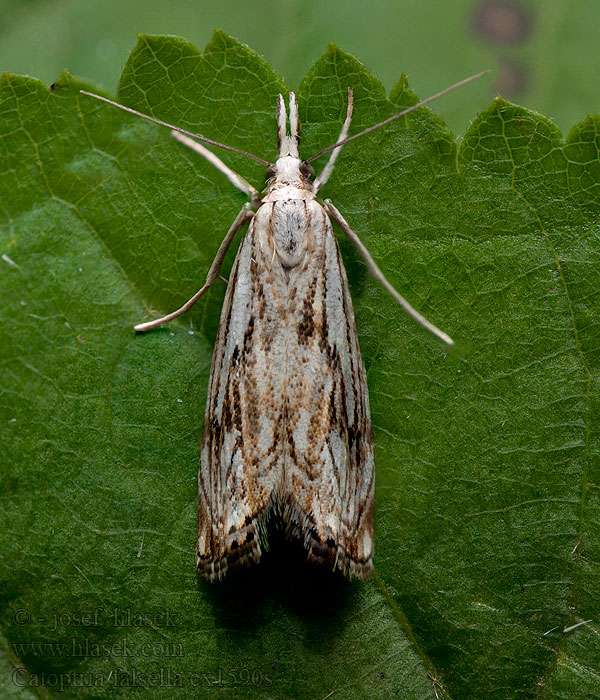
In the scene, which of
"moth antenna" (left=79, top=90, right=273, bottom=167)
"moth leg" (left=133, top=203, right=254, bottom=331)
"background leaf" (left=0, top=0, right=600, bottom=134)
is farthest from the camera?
"background leaf" (left=0, top=0, right=600, bottom=134)

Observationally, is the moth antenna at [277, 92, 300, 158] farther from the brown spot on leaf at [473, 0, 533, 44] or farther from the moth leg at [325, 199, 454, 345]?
the brown spot on leaf at [473, 0, 533, 44]

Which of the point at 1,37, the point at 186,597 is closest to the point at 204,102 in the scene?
the point at 1,37

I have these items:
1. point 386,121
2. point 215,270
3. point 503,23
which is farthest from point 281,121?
point 503,23

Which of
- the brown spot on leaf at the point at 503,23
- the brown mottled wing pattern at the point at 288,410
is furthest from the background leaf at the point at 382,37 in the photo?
the brown mottled wing pattern at the point at 288,410

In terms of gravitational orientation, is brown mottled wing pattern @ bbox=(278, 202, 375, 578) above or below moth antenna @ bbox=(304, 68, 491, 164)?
below

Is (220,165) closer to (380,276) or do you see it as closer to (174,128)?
(174,128)

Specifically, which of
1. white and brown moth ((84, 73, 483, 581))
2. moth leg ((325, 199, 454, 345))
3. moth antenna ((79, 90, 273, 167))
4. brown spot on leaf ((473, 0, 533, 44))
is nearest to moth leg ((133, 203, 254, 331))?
white and brown moth ((84, 73, 483, 581))
